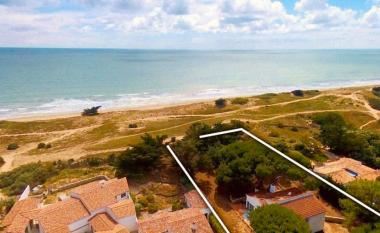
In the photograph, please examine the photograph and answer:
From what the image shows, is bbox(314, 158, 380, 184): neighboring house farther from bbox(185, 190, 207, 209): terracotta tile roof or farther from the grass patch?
the grass patch

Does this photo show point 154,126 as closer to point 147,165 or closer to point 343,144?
point 147,165

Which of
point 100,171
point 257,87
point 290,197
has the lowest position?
point 257,87

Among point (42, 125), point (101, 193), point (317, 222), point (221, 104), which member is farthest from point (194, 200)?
point (221, 104)

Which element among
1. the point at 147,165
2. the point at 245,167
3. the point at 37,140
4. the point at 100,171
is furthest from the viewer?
the point at 37,140

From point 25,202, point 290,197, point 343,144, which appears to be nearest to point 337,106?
point 343,144

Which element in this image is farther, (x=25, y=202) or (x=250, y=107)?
(x=250, y=107)

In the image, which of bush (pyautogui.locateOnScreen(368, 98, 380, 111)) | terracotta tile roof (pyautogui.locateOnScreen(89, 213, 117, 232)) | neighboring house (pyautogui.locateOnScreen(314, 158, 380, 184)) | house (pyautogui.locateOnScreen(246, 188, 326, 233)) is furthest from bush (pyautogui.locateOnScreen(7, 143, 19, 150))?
bush (pyautogui.locateOnScreen(368, 98, 380, 111))

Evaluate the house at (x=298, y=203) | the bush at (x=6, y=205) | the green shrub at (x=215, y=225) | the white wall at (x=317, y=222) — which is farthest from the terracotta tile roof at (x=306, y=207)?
the bush at (x=6, y=205)
